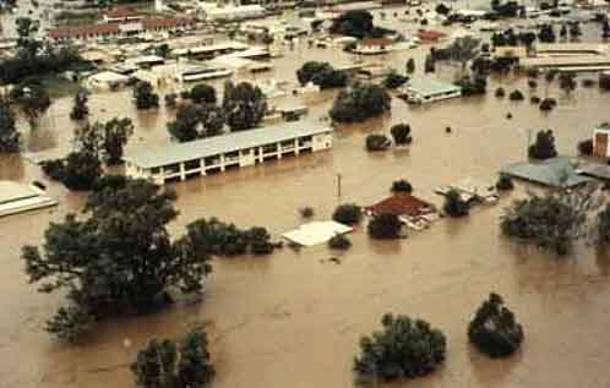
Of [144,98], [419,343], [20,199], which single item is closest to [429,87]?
[144,98]

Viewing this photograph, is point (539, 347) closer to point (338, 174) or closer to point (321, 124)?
point (338, 174)

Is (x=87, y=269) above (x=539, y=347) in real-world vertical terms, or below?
above

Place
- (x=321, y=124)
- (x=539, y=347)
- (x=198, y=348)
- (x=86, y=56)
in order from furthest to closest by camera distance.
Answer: (x=86, y=56), (x=321, y=124), (x=539, y=347), (x=198, y=348)

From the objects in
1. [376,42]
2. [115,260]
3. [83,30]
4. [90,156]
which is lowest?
[90,156]

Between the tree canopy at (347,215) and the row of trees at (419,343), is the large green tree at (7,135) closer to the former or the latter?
the tree canopy at (347,215)

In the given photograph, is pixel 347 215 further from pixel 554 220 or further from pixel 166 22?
pixel 166 22

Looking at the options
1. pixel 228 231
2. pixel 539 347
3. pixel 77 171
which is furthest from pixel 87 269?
pixel 77 171

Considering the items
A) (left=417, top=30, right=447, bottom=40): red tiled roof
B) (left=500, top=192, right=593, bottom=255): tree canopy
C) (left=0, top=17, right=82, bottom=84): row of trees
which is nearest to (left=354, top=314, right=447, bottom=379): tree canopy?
(left=500, top=192, right=593, bottom=255): tree canopy

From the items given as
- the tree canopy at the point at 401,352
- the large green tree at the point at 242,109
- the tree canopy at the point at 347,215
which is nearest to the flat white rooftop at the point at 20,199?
the large green tree at the point at 242,109
